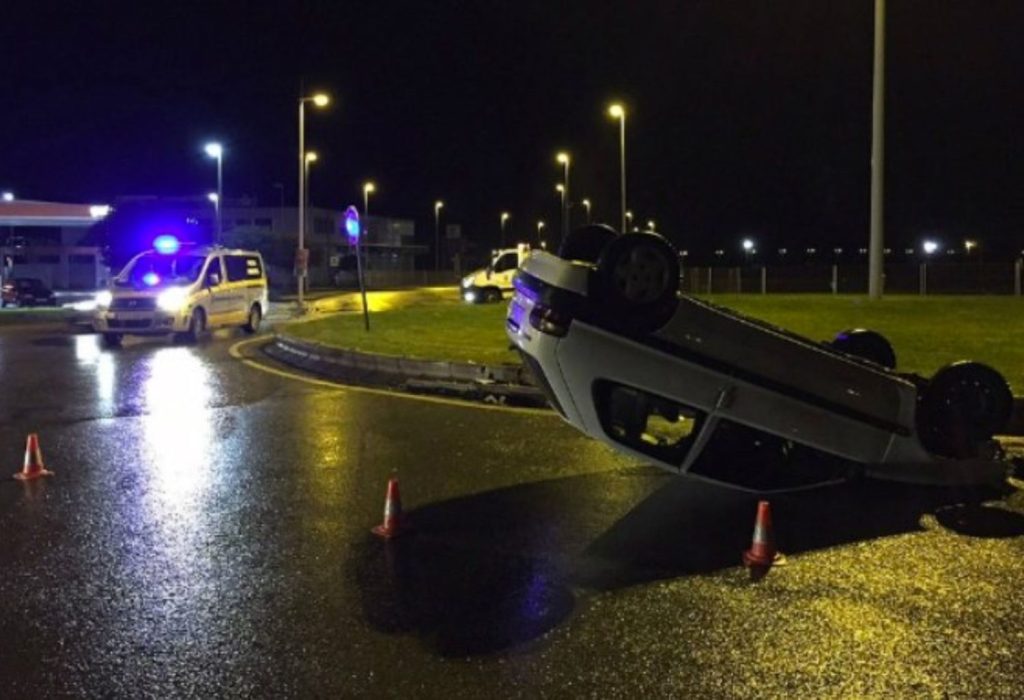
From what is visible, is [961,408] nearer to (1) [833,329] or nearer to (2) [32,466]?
(2) [32,466]

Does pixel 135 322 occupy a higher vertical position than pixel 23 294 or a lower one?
lower

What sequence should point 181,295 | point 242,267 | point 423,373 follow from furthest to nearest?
point 242,267
point 181,295
point 423,373

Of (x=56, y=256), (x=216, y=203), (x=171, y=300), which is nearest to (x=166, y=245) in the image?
(x=171, y=300)

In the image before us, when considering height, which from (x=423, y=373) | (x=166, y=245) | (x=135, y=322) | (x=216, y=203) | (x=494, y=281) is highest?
(x=216, y=203)

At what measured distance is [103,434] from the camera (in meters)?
10.1

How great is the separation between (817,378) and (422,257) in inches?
4731

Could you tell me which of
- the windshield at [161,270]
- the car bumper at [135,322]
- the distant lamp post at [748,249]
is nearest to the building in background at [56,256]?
the windshield at [161,270]

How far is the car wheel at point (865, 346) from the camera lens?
8688 mm

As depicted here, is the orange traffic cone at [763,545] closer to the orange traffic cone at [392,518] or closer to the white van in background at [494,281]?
the orange traffic cone at [392,518]

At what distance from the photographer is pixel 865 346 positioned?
28.7 feet

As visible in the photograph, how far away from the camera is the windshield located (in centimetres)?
2114

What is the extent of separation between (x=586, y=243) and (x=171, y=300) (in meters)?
15.5

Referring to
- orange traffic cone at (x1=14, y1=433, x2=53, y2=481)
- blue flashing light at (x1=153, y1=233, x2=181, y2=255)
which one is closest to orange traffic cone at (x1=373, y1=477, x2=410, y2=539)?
orange traffic cone at (x1=14, y1=433, x2=53, y2=481)

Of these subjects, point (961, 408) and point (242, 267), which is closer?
point (961, 408)
